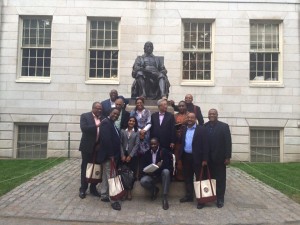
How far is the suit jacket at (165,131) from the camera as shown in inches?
330

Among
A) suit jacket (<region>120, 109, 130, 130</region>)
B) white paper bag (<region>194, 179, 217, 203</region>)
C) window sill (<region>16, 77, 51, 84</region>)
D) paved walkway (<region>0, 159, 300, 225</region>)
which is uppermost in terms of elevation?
window sill (<region>16, 77, 51, 84</region>)

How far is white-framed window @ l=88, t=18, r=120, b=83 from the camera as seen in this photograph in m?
16.9

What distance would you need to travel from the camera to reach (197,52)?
16.9m

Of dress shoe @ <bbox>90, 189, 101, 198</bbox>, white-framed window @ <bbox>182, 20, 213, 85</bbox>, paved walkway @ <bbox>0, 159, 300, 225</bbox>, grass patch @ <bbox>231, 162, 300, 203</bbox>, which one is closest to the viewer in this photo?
paved walkway @ <bbox>0, 159, 300, 225</bbox>

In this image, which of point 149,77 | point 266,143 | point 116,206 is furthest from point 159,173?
point 266,143

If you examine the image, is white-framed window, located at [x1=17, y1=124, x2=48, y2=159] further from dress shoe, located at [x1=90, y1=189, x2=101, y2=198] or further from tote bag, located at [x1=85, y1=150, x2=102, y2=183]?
tote bag, located at [x1=85, y1=150, x2=102, y2=183]

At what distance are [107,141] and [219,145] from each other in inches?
93.8

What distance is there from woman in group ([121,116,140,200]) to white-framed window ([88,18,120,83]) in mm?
8695

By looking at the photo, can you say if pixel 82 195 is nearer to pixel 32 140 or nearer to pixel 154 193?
pixel 154 193

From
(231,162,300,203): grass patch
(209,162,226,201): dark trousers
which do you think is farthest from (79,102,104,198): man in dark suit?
(231,162,300,203): grass patch

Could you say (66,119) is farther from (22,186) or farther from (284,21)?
(284,21)

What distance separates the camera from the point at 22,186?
9602 mm

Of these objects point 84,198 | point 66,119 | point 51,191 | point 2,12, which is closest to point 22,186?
point 51,191

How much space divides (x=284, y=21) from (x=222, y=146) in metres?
10.9
